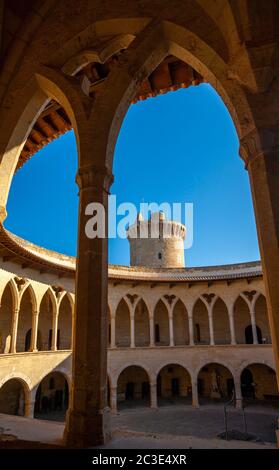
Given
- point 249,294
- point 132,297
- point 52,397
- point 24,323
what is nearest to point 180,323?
point 132,297

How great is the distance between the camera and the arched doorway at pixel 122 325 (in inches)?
1006

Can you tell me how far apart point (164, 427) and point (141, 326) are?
10170 mm

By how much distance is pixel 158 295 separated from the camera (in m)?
24.1

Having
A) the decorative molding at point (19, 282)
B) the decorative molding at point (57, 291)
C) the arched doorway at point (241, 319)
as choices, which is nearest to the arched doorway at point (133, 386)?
the arched doorway at point (241, 319)

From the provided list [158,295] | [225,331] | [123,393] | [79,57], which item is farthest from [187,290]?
[79,57]

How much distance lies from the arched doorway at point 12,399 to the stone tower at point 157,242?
18796 millimetres

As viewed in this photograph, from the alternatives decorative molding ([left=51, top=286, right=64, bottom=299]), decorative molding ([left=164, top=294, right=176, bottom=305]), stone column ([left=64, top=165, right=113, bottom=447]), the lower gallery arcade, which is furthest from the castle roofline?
stone column ([left=64, top=165, right=113, bottom=447])

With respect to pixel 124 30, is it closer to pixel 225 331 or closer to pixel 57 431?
pixel 57 431

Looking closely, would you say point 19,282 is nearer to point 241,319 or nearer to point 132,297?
point 132,297

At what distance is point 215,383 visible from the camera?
24703 mm

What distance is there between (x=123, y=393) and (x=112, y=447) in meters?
24.0

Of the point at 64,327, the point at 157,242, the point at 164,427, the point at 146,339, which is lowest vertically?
the point at 164,427

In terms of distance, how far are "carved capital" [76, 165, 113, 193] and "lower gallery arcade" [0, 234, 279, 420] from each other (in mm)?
12872

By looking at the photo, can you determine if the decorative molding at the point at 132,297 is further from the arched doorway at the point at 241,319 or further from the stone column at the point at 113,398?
the arched doorway at the point at 241,319
